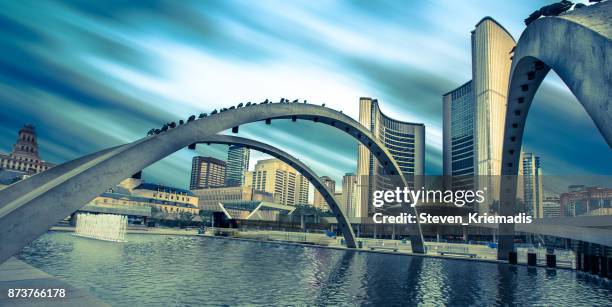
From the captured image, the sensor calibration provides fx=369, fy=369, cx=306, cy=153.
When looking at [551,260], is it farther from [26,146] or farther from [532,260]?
[26,146]

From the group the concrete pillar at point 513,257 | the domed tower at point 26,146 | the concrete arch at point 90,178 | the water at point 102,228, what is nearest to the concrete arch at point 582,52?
the concrete arch at point 90,178

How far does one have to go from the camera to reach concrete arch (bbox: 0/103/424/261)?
899 cm

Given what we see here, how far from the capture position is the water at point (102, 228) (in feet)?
158

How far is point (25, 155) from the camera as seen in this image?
506 ft

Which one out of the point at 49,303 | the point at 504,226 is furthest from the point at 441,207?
the point at 49,303

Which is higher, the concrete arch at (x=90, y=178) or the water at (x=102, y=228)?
the concrete arch at (x=90, y=178)

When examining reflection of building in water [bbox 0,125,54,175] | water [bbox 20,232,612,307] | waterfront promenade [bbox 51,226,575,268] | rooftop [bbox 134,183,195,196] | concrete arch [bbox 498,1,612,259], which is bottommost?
waterfront promenade [bbox 51,226,575,268]

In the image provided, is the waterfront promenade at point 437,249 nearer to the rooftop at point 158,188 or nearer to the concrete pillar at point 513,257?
the concrete pillar at point 513,257

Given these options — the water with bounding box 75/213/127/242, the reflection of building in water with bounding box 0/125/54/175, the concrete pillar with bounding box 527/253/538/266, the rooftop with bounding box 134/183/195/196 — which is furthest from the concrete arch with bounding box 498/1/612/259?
→ the reflection of building in water with bounding box 0/125/54/175

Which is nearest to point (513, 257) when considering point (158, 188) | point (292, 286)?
point (292, 286)

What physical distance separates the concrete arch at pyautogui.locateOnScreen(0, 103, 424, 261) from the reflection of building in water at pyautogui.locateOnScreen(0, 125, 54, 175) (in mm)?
164795

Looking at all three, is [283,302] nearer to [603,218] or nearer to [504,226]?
[504,226]

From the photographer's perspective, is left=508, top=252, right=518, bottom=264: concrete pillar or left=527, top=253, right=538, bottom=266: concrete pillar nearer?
left=527, top=253, right=538, bottom=266: concrete pillar

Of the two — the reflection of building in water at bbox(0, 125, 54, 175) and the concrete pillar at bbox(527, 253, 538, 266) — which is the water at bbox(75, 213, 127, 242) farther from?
the reflection of building in water at bbox(0, 125, 54, 175)
